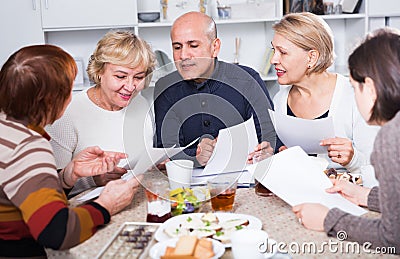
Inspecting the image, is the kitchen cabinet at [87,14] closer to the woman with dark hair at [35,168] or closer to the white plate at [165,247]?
→ the woman with dark hair at [35,168]

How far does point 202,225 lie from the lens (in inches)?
53.5

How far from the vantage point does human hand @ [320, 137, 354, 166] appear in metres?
1.88

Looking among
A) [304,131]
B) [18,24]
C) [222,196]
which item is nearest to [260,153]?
[304,131]

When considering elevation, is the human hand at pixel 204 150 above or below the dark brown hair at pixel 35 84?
below

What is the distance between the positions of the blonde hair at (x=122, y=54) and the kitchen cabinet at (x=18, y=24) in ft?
4.47

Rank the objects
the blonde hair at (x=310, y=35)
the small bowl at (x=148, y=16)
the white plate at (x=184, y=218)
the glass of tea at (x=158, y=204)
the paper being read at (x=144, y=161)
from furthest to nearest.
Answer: the small bowl at (x=148, y=16)
the blonde hair at (x=310, y=35)
the paper being read at (x=144, y=161)
the glass of tea at (x=158, y=204)
the white plate at (x=184, y=218)

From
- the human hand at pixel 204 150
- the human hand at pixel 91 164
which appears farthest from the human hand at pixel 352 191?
the human hand at pixel 91 164

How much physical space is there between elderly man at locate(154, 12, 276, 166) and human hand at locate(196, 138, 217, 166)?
116 mm

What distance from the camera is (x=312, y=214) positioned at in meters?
1.40

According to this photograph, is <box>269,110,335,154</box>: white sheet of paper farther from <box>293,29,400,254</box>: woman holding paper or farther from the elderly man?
<box>293,29,400,254</box>: woman holding paper

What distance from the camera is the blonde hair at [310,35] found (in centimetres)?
222

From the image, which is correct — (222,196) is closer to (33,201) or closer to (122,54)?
(33,201)

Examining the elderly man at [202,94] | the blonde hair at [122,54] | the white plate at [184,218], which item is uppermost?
the blonde hair at [122,54]

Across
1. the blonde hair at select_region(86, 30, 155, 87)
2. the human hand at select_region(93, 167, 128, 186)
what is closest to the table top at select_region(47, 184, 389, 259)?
the human hand at select_region(93, 167, 128, 186)
